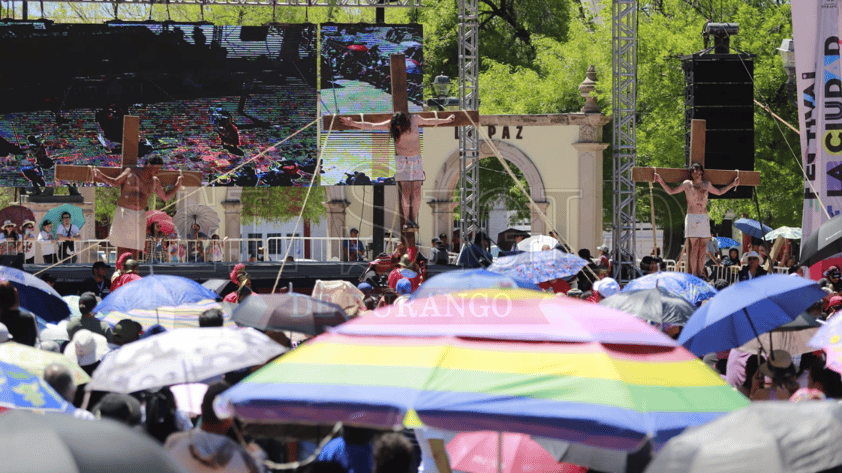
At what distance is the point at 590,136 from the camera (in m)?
27.6

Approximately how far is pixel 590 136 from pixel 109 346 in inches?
818

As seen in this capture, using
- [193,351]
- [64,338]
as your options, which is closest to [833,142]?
[64,338]

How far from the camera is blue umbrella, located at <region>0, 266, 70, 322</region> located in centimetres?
890

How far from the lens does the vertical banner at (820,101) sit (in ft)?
52.8

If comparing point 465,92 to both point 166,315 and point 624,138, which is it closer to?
point 624,138

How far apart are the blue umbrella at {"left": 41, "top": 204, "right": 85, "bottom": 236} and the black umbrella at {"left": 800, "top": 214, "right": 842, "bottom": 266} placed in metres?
15.7

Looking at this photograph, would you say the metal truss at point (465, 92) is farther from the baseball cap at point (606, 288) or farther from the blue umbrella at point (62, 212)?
the blue umbrella at point (62, 212)

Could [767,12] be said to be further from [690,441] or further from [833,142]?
[690,441]

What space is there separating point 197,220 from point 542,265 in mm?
13451

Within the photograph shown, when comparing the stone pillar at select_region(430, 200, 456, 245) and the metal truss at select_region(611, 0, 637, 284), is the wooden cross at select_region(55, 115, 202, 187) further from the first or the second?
the stone pillar at select_region(430, 200, 456, 245)

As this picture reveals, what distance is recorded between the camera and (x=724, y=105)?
19.9 m

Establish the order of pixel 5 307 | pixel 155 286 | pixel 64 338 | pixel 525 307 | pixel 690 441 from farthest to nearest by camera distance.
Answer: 1. pixel 155 286
2. pixel 64 338
3. pixel 5 307
4. pixel 525 307
5. pixel 690 441

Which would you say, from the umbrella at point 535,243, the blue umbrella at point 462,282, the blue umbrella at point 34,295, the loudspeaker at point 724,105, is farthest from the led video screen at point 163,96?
the blue umbrella at point 462,282

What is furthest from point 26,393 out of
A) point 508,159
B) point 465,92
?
point 508,159
